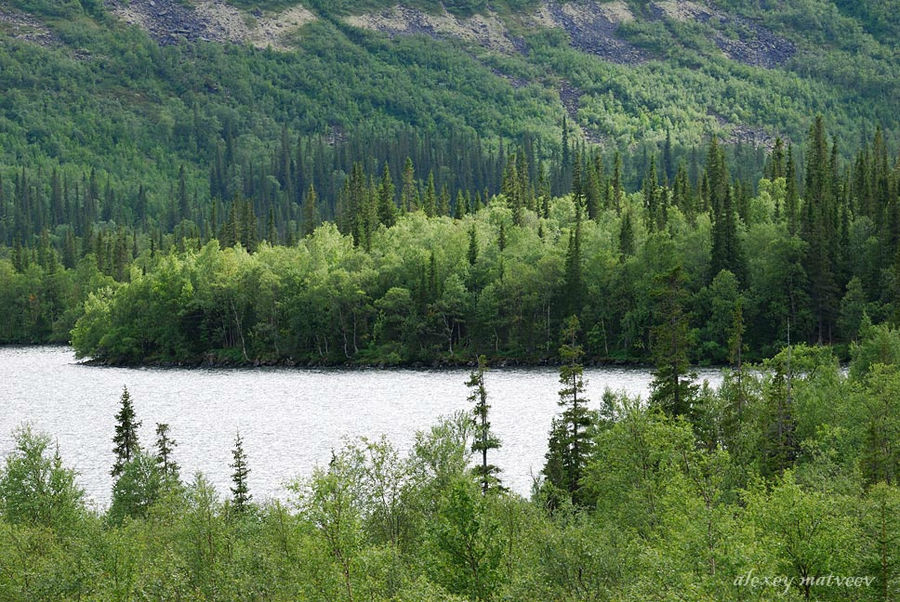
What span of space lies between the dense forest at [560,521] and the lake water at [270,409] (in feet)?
46.8

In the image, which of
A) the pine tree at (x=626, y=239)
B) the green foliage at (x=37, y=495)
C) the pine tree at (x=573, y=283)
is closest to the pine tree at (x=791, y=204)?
the pine tree at (x=626, y=239)

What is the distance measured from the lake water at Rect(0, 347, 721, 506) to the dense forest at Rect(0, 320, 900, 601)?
14278 millimetres

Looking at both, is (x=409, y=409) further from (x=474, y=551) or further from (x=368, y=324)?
(x=474, y=551)

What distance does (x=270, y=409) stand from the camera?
137625 mm

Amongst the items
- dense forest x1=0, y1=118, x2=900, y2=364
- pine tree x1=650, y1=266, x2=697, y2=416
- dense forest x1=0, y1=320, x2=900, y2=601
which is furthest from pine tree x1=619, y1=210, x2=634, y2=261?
dense forest x1=0, y1=320, x2=900, y2=601

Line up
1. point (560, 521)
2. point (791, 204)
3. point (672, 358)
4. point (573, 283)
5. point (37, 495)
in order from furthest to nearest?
point (791, 204) < point (573, 283) < point (672, 358) < point (37, 495) < point (560, 521)

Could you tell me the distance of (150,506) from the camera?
255 ft

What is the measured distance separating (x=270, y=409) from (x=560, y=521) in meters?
81.0

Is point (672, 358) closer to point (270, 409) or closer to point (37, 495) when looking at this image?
point (37, 495)

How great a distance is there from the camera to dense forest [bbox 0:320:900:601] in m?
49.8

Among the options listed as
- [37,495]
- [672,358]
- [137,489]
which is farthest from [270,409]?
[672,358]

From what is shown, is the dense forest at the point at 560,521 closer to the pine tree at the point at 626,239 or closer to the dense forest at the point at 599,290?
the dense forest at the point at 599,290

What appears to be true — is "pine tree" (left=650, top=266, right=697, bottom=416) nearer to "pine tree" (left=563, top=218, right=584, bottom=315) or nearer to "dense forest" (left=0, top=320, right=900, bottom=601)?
"dense forest" (left=0, top=320, right=900, bottom=601)

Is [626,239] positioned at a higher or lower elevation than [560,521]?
higher
